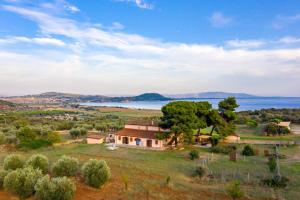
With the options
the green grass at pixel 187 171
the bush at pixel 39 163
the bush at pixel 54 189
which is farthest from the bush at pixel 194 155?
the bush at pixel 54 189

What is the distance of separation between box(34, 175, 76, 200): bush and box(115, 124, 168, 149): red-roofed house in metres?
20.2

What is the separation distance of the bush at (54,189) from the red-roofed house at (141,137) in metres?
20.2

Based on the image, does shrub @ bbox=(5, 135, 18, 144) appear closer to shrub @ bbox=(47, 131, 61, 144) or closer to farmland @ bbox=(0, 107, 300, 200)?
shrub @ bbox=(47, 131, 61, 144)

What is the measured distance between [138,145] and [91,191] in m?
19.3

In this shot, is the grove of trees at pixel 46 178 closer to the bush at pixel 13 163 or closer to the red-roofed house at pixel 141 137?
the bush at pixel 13 163

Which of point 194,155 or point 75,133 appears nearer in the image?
point 194,155

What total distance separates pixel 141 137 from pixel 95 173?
18.7m

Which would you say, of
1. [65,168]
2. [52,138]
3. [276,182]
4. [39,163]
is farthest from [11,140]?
[276,182]

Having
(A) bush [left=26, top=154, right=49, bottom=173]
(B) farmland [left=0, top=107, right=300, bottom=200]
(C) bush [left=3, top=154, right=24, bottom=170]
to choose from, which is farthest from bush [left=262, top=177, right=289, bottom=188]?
(C) bush [left=3, top=154, right=24, bottom=170]

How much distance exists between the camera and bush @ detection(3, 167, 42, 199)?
15812 mm

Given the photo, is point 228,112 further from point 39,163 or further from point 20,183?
point 20,183

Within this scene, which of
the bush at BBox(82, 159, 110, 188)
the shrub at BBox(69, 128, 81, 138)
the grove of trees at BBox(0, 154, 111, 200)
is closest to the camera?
the grove of trees at BBox(0, 154, 111, 200)

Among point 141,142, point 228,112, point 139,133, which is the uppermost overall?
point 228,112

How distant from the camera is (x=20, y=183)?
52.1ft
